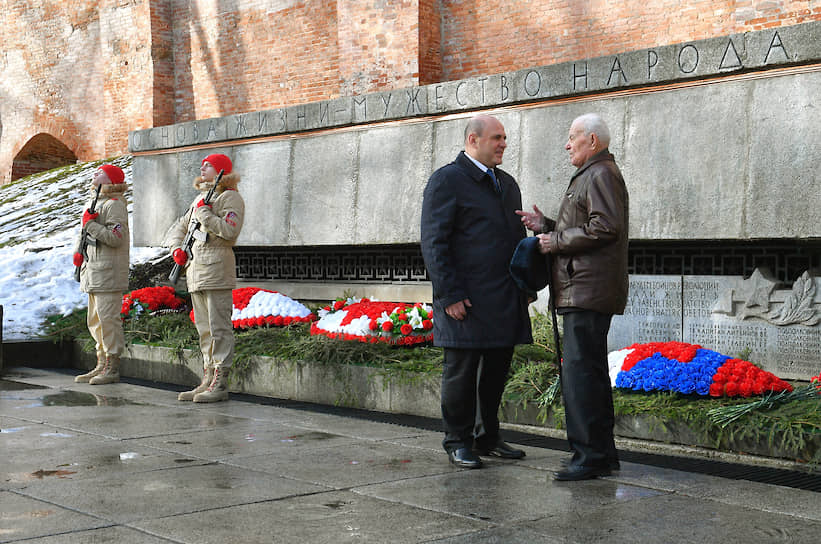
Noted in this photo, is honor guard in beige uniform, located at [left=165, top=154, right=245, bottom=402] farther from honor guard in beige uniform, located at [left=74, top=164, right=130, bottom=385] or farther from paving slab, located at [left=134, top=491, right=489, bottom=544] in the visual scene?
paving slab, located at [left=134, top=491, right=489, bottom=544]

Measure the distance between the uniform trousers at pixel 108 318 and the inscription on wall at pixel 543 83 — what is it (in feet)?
9.55

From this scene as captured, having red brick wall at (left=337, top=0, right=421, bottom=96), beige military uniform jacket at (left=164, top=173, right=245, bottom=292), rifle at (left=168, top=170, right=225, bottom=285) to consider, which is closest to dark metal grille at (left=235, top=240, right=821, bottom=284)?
beige military uniform jacket at (left=164, top=173, right=245, bottom=292)

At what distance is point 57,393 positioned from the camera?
811 centimetres

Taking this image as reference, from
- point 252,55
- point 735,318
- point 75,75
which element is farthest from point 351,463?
point 75,75

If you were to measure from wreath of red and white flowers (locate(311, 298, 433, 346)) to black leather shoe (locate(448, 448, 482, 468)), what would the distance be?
300 centimetres

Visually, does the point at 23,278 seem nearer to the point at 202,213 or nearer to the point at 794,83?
the point at 202,213

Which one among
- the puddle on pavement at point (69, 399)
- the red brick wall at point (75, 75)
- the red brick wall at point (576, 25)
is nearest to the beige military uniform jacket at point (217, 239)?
the puddle on pavement at point (69, 399)

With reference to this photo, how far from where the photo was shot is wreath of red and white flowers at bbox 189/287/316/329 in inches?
378

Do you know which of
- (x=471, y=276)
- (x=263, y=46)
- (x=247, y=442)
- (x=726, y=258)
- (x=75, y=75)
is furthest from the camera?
(x=75, y=75)

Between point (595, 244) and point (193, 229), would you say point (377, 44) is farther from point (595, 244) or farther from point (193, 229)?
point (595, 244)

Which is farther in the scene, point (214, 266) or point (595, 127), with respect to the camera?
point (214, 266)

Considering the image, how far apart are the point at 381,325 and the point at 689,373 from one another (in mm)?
3008

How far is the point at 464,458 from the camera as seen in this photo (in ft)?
16.6

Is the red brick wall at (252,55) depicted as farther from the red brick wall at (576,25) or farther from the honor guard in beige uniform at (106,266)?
the honor guard in beige uniform at (106,266)
